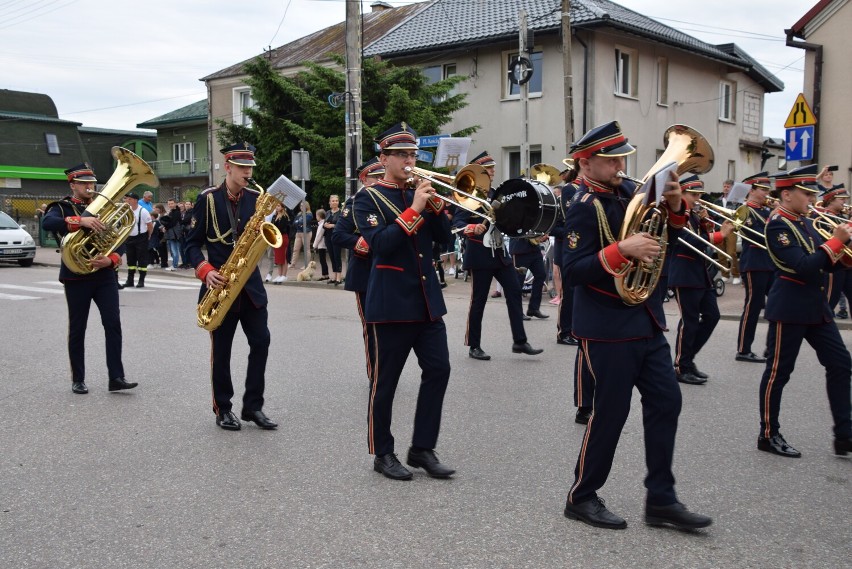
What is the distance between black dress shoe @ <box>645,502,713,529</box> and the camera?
4.28 m

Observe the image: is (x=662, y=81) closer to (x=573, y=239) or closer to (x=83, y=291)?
(x=83, y=291)

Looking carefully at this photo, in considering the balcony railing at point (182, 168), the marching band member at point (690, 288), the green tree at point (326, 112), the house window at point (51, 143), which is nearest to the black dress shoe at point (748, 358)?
the marching band member at point (690, 288)

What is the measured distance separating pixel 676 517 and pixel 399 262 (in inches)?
82.0

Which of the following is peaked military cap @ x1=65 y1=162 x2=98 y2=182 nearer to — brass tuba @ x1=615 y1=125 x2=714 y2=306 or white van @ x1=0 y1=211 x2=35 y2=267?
brass tuba @ x1=615 y1=125 x2=714 y2=306

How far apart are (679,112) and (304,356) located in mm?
23351

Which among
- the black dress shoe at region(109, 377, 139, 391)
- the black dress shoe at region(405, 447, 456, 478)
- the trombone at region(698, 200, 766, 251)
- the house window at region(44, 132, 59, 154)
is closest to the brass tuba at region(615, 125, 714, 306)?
the black dress shoe at region(405, 447, 456, 478)

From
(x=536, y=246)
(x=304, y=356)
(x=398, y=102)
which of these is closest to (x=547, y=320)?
(x=536, y=246)

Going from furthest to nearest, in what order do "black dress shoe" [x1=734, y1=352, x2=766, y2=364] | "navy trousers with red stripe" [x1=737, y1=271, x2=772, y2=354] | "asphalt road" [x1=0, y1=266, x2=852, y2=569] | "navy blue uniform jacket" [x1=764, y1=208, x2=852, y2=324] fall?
"black dress shoe" [x1=734, y1=352, x2=766, y2=364], "navy trousers with red stripe" [x1=737, y1=271, x2=772, y2=354], "navy blue uniform jacket" [x1=764, y1=208, x2=852, y2=324], "asphalt road" [x1=0, y1=266, x2=852, y2=569]

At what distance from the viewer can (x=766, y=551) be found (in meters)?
4.10

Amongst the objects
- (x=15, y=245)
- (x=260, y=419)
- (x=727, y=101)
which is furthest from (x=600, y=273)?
(x=727, y=101)

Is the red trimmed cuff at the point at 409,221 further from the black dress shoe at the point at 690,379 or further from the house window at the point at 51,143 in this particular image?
the house window at the point at 51,143

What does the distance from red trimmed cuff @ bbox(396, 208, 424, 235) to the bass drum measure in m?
0.44

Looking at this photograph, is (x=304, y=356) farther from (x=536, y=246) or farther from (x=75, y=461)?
(x=75, y=461)

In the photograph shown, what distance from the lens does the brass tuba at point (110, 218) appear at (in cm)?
745
